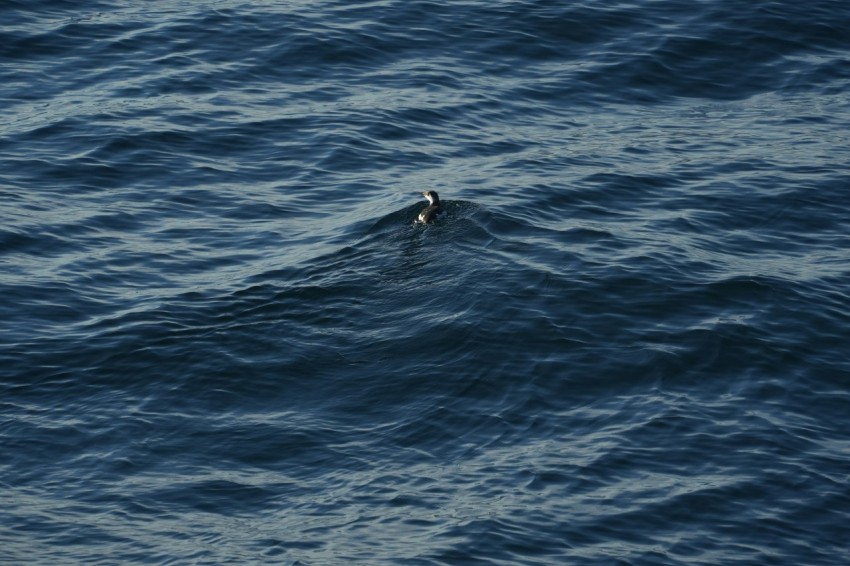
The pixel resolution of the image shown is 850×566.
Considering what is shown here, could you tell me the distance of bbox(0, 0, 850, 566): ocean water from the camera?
14.9m

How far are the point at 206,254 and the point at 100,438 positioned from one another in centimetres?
580

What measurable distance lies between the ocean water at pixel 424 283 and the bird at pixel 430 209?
429 mm

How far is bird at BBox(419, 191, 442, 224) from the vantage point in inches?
834

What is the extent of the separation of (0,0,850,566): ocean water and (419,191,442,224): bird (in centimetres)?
43

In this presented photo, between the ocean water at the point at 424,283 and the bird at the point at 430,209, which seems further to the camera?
the bird at the point at 430,209

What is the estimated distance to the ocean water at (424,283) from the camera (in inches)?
587

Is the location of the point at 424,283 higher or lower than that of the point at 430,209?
lower

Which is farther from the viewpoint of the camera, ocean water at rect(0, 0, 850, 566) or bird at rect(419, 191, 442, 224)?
bird at rect(419, 191, 442, 224)

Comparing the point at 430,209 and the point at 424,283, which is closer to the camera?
the point at 424,283

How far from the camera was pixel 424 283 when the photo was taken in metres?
19.7

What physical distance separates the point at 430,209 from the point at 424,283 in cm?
204

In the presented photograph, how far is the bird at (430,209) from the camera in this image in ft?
69.5

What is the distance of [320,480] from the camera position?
1549 centimetres

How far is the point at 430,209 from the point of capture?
2123 cm
